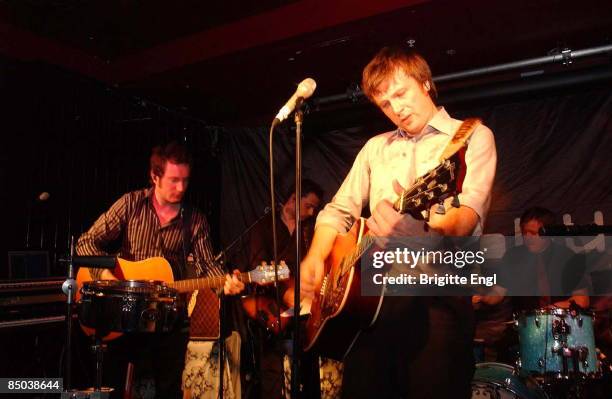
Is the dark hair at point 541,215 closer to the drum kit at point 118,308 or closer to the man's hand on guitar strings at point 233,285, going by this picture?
the man's hand on guitar strings at point 233,285

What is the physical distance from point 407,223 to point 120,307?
7.10 ft

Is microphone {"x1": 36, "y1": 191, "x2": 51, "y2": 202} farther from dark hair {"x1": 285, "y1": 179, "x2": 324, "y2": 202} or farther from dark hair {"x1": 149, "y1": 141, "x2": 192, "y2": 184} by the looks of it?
dark hair {"x1": 285, "y1": 179, "x2": 324, "y2": 202}

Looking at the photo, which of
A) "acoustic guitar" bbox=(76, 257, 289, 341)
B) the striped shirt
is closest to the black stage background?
the striped shirt

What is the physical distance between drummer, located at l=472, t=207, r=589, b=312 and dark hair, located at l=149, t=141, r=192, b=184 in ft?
10.0

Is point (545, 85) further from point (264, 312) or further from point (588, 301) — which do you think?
point (264, 312)

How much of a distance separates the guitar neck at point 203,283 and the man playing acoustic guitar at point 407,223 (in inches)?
51.1

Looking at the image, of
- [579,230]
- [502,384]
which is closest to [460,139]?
[579,230]

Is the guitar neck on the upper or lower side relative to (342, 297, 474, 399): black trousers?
upper

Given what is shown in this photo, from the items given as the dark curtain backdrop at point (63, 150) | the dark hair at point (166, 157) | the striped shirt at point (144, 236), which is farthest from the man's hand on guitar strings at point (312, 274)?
the dark curtain backdrop at point (63, 150)

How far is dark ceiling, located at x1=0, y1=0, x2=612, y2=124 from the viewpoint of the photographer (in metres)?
3.78

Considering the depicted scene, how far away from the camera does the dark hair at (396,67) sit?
2.66m

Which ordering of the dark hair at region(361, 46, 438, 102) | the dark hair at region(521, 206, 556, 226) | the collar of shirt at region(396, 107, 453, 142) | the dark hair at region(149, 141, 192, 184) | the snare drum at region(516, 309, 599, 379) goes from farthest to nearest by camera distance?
1. the dark hair at region(149, 141, 192, 184)
2. the dark hair at region(521, 206, 556, 226)
3. the snare drum at region(516, 309, 599, 379)
4. the dark hair at region(361, 46, 438, 102)
5. the collar of shirt at region(396, 107, 453, 142)

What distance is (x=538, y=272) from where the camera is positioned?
14.1ft

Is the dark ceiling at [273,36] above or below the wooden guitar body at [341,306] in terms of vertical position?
above
